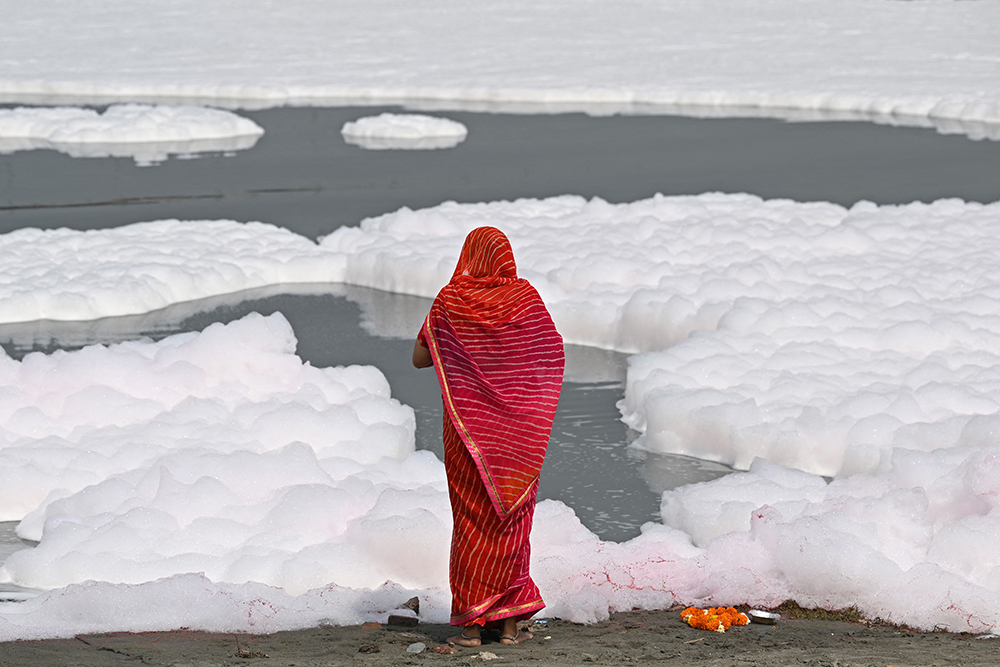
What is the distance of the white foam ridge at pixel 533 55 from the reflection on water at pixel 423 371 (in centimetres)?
1189

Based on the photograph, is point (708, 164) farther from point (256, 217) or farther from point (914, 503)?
point (914, 503)

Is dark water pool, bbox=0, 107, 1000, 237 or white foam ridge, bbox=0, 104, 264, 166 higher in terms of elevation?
dark water pool, bbox=0, 107, 1000, 237

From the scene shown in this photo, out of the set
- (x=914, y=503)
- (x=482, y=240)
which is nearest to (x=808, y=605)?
(x=914, y=503)

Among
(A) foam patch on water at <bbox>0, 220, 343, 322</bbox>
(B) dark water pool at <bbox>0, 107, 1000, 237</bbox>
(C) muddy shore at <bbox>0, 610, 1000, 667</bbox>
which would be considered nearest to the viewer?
(C) muddy shore at <bbox>0, 610, 1000, 667</bbox>

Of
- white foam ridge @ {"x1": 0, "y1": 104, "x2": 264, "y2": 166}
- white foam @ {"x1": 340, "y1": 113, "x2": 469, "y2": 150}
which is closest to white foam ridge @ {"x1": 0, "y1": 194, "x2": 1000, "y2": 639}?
white foam ridge @ {"x1": 0, "y1": 104, "x2": 264, "y2": 166}

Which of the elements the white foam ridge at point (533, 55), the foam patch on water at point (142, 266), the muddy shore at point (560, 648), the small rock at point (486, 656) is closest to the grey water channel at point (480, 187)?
the foam patch on water at point (142, 266)

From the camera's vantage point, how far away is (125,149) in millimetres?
17328

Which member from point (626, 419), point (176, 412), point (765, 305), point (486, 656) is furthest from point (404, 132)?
point (486, 656)

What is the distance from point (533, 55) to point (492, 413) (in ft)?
78.9

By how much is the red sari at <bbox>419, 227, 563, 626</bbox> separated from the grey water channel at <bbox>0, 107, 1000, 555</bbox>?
147 centimetres

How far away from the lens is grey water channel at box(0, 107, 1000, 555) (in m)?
6.29

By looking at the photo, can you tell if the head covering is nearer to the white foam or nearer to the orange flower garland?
the orange flower garland

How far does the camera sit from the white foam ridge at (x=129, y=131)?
17384 mm

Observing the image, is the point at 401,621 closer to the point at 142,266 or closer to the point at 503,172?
the point at 142,266
